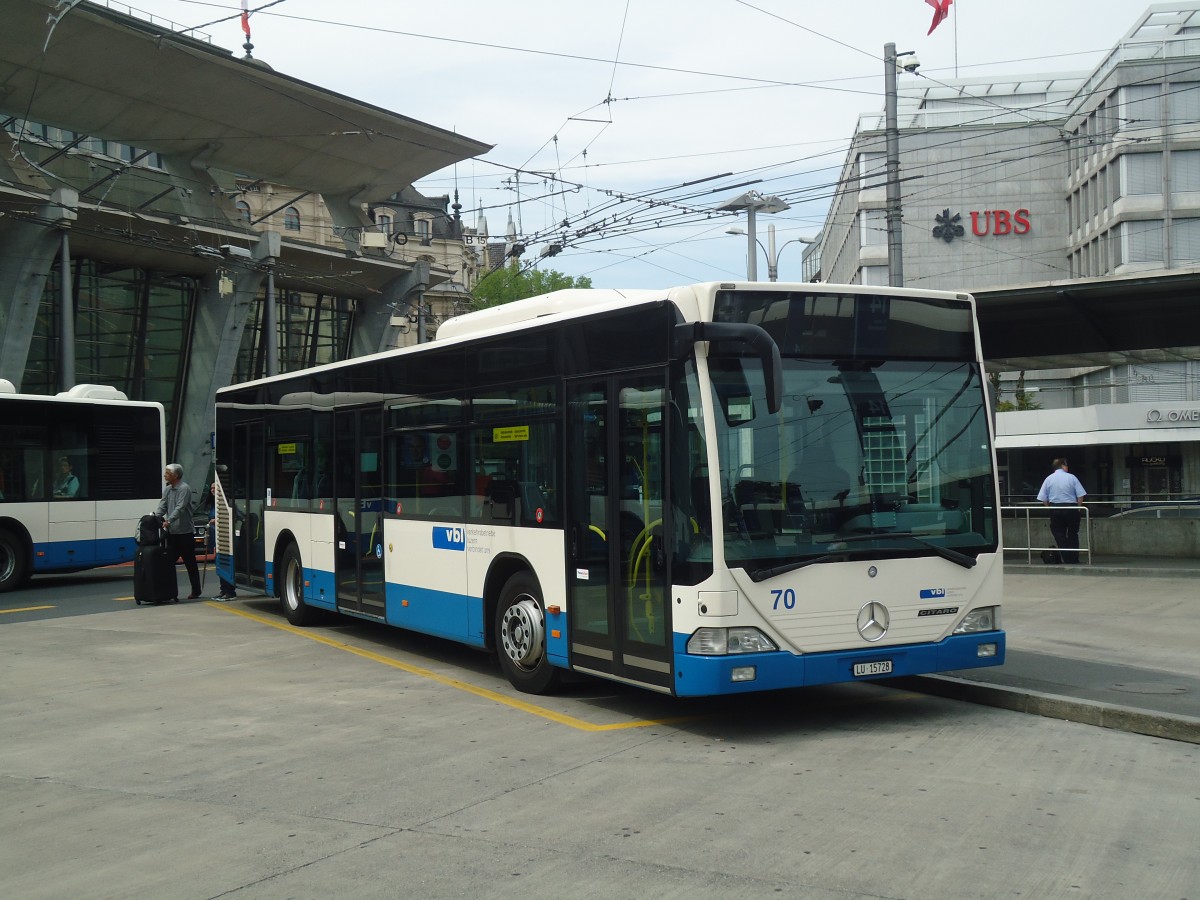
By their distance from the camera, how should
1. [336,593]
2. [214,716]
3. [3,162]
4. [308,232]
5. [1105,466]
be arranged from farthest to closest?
1. [308,232]
2. [1105,466]
3. [3,162]
4. [336,593]
5. [214,716]

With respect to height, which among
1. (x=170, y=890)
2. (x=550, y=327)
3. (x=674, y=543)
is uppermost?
(x=550, y=327)

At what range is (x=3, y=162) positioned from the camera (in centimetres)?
3219

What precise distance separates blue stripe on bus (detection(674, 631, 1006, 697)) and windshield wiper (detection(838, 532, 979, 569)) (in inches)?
20.6

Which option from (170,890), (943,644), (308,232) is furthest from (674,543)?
(308,232)

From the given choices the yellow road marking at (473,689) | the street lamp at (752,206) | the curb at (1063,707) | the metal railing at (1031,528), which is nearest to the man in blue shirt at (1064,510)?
the metal railing at (1031,528)

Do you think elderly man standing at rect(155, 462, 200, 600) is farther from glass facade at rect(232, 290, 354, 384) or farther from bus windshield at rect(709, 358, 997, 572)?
glass facade at rect(232, 290, 354, 384)

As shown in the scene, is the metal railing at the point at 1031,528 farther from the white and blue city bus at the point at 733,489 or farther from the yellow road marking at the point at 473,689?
the white and blue city bus at the point at 733,489

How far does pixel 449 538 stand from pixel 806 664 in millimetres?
4154

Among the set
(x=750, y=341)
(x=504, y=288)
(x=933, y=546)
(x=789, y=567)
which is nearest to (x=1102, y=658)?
(x=933, y=546)

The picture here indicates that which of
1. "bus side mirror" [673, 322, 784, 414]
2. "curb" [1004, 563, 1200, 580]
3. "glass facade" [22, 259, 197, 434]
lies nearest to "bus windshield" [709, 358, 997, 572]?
"bus side mirror" [673, 322, 784, 414]

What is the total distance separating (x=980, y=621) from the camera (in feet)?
29.5

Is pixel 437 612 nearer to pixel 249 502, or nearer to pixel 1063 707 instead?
pixel 1063 707

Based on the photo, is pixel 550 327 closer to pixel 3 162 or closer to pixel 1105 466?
pixel 3 162

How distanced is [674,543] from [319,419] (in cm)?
749
